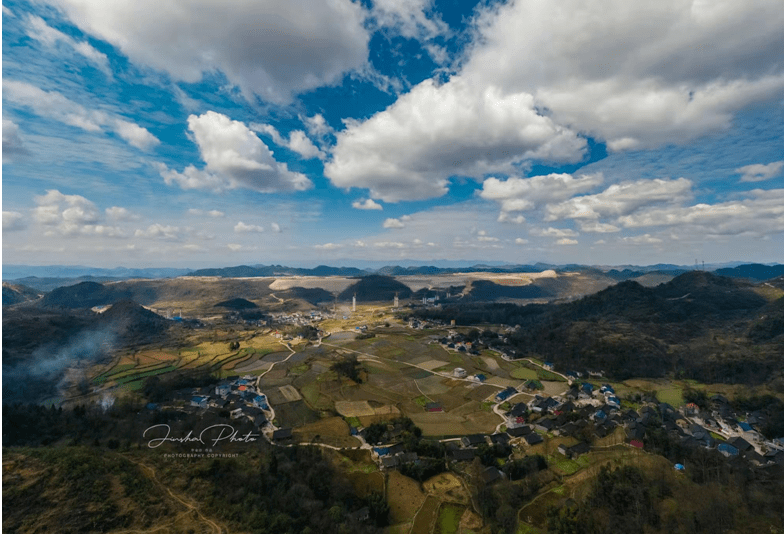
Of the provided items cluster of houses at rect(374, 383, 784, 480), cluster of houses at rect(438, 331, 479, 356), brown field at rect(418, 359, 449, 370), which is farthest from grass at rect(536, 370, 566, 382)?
brown field at rect(418, 359, 449, 370)

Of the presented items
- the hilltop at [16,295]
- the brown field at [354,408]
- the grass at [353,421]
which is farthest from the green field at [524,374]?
the hilltop at [16,295]

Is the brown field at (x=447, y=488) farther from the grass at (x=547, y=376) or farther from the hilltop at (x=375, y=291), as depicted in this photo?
the hilltop at (x=375, y=291)

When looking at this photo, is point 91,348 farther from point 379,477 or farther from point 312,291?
point 312,291

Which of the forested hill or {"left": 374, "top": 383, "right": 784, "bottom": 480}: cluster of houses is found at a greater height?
the forested hill

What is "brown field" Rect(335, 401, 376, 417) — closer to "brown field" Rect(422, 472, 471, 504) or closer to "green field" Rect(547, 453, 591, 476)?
"brown field" Rect(422, 472, 471, 504)

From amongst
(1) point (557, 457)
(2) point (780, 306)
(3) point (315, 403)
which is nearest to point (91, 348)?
(3) point (315, 403)

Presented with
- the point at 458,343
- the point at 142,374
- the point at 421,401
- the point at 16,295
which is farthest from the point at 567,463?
the point at 16,295

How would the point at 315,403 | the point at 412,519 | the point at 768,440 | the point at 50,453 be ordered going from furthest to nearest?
the point at 315,403 < the point at 768,440 < the point at 412,519 < the point at 50,453
